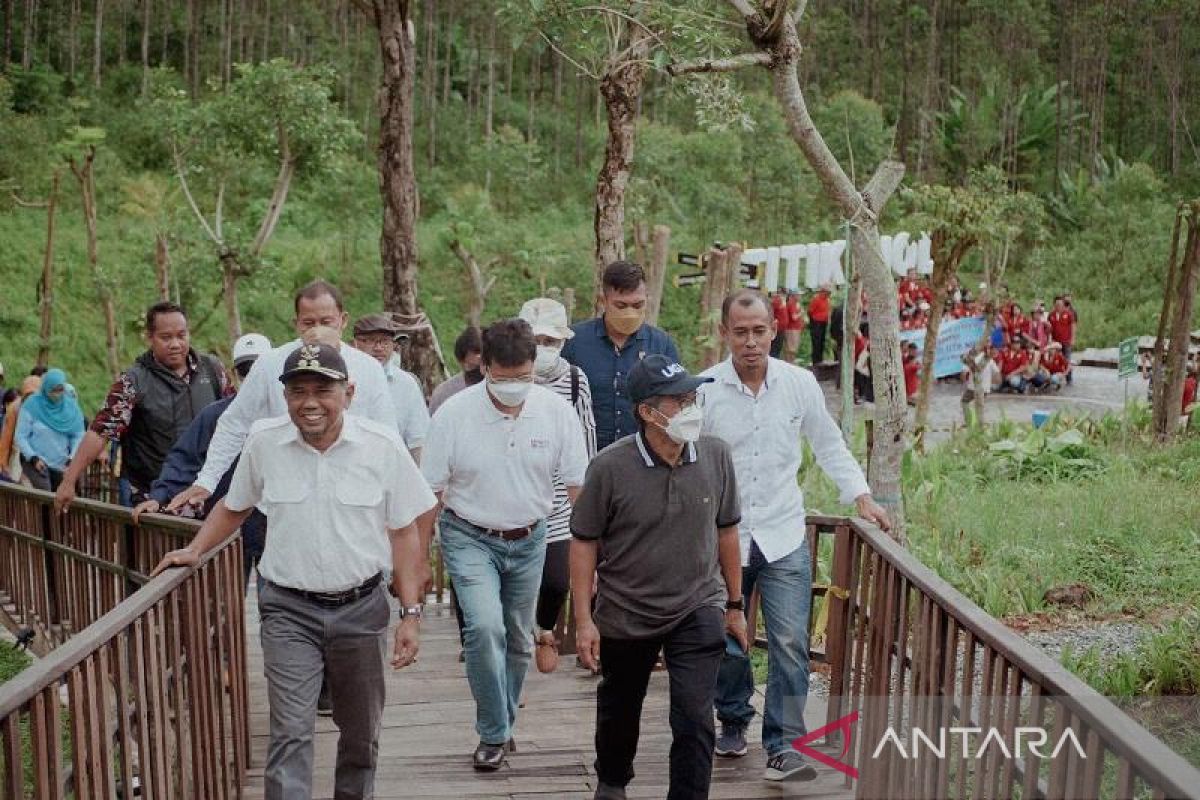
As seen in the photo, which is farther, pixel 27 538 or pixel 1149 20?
pixel 1149 20

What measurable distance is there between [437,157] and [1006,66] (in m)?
19.7

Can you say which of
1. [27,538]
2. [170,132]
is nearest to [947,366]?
[170,132]

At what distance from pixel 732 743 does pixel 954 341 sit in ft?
68.2

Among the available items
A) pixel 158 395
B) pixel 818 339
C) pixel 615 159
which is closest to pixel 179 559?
pixel 158 395

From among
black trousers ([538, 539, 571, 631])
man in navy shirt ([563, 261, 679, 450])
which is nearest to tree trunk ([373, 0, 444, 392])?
man in navy shirt ([563, 261, 679, 450])

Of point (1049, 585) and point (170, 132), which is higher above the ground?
point (170, 132)

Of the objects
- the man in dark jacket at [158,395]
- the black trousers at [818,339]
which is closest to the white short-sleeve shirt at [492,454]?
the man in dark jacket at [158,395]

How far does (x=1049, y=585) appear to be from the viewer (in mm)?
9203

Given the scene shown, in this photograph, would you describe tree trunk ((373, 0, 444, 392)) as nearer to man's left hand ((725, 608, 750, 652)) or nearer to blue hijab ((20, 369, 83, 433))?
blue hijab ((20, 369, 83, 433))

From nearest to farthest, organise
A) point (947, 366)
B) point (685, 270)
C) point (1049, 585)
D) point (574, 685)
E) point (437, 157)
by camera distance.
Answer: point (574, 685), point (1049, 585), point (947, 366), point (685, 270), point (437, 157)

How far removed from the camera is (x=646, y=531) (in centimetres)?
432

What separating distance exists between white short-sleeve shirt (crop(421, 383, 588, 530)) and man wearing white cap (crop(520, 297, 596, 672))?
12.9 inches

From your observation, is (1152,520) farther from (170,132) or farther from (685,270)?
(685,270)

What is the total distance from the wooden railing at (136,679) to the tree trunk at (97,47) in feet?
107
